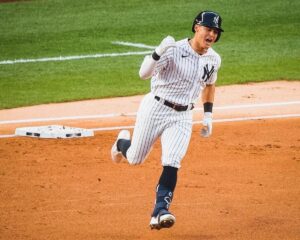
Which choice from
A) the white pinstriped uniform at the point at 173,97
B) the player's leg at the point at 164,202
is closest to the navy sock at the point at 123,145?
the white pinstriped uniform at the point at 173,97

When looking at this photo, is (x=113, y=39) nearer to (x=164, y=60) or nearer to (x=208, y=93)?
(x=208, y=93)

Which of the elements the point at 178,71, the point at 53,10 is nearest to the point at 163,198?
the point at 178,71

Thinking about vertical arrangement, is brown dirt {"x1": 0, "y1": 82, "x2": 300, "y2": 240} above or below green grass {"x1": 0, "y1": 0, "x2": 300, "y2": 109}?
below

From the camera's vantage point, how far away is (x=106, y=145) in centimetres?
1207

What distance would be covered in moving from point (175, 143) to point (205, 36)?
109 cm

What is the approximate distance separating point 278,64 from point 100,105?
443 centimetres

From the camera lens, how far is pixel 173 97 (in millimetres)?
Result: 8406

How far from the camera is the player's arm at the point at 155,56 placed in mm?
7949

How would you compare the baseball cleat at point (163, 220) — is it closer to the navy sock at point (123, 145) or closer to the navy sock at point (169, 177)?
the navy sock at point (169, 177)

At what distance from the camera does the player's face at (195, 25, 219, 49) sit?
27.3 feet

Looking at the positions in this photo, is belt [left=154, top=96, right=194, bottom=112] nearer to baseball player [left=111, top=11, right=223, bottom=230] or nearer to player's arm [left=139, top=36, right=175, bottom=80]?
baseball player [left=111, top=11, right=223, bottom=230]

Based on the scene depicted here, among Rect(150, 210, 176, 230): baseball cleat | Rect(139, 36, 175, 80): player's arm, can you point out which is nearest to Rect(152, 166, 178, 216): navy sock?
Rect(150, 210, 176, 230): baseball cleat

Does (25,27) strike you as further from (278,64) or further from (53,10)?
(278,64)

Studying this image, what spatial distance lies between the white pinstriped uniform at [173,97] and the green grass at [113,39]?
642cm
